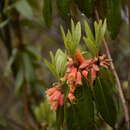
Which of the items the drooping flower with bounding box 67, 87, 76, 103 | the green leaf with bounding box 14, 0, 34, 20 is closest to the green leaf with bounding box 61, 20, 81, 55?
the drooping flower with bounding box 67, 87, 76, 103

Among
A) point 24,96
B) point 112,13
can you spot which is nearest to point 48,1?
point 112,13

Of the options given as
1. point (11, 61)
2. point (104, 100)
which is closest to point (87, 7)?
point (104, 100)

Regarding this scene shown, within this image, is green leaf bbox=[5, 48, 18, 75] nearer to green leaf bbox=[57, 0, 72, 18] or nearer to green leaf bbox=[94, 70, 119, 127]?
green leaf bbox=[57, 0, 72, 18]

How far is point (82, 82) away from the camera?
41.9 inches

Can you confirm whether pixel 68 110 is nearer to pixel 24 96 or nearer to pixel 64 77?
pixel 64 77

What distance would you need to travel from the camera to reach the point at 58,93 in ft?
3.72

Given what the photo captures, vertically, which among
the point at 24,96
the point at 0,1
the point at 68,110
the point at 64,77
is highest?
the point at 0,1

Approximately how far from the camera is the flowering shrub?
1.05 meters

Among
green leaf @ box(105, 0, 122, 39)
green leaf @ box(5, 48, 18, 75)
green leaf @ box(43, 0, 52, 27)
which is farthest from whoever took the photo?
green leaf @ box(5, 48, 18, 75)

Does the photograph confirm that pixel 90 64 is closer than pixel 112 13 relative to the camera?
Yes

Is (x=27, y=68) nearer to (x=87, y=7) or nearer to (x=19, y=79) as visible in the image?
(x=19, y=79)

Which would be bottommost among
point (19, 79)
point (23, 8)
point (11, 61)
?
point (19, 79)

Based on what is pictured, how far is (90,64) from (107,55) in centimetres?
26

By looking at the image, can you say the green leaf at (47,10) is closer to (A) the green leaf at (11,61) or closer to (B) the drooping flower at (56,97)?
(B) the drooping flower at (56,97)
